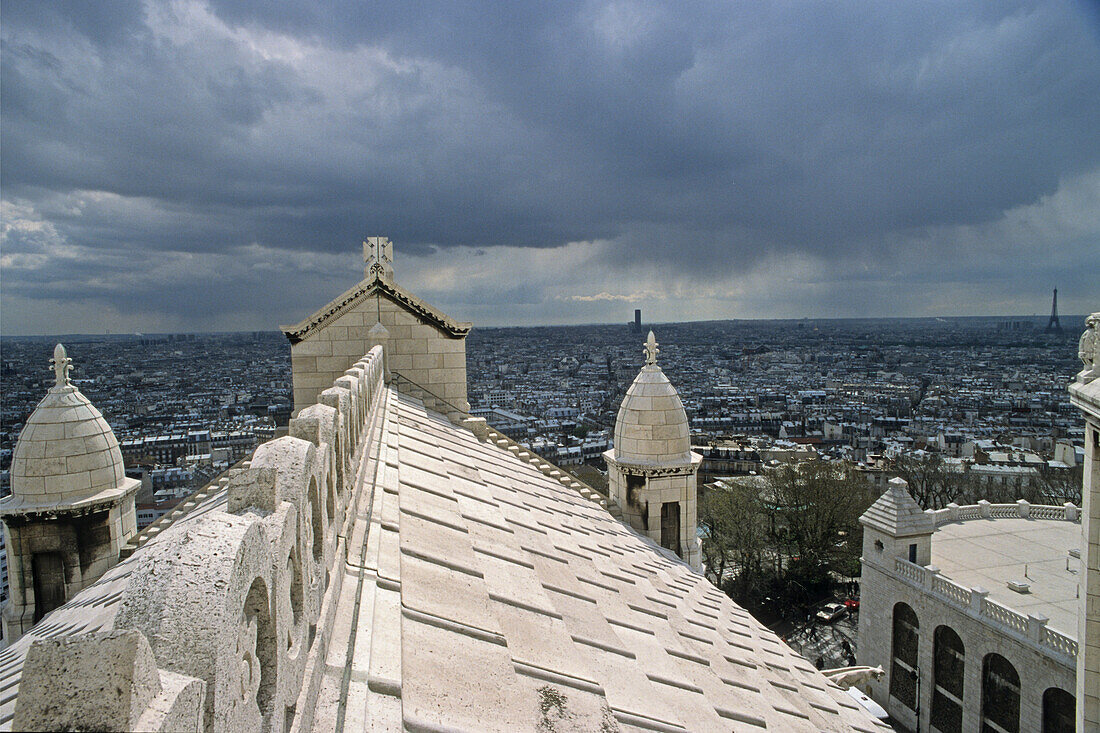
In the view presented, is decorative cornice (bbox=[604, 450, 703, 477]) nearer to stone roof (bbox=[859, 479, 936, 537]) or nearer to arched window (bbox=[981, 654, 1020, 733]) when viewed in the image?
stone roof (bbox=[859, 479, 936, 537])

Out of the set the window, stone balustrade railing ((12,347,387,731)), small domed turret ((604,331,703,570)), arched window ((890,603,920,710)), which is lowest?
arched window ((890,603,920,710))

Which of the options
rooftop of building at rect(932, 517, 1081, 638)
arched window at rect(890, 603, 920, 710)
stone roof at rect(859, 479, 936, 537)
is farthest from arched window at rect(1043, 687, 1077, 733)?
stone roof at rect(859, 479, 936, 537)

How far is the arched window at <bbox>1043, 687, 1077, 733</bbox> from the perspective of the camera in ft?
66.4

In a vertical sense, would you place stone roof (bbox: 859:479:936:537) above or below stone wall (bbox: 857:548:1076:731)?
above

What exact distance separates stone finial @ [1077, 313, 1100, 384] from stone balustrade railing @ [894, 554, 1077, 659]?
521 inches

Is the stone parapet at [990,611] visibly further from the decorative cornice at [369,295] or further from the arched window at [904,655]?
the decorative cornice at [369,295]

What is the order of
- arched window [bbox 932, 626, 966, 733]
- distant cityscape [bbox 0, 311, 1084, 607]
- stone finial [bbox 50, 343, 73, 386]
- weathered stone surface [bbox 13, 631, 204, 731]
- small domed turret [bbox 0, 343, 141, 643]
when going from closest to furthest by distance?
weathered stone surface [bbox 13, 631, 204, 731], small domed turret [bbox 0, 343, 141, 643], stone finial [bbox 50, 343, 73, 386], arched window [bbox 932, 626, 966, 733], distant cityscape [bbox 0, 311, 1084, 607]

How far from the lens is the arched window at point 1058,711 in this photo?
2025 cm

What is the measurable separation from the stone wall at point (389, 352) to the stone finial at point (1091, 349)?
1257 centimetres

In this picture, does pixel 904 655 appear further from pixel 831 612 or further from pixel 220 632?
pixel 220 632

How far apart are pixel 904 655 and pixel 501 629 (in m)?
28.8

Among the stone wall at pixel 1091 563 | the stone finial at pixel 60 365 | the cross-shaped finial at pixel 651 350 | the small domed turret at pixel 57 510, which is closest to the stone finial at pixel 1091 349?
the stone wall at pixel 1091 563


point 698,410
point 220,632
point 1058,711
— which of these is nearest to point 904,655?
point 1058,711

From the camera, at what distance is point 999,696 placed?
22641mm
